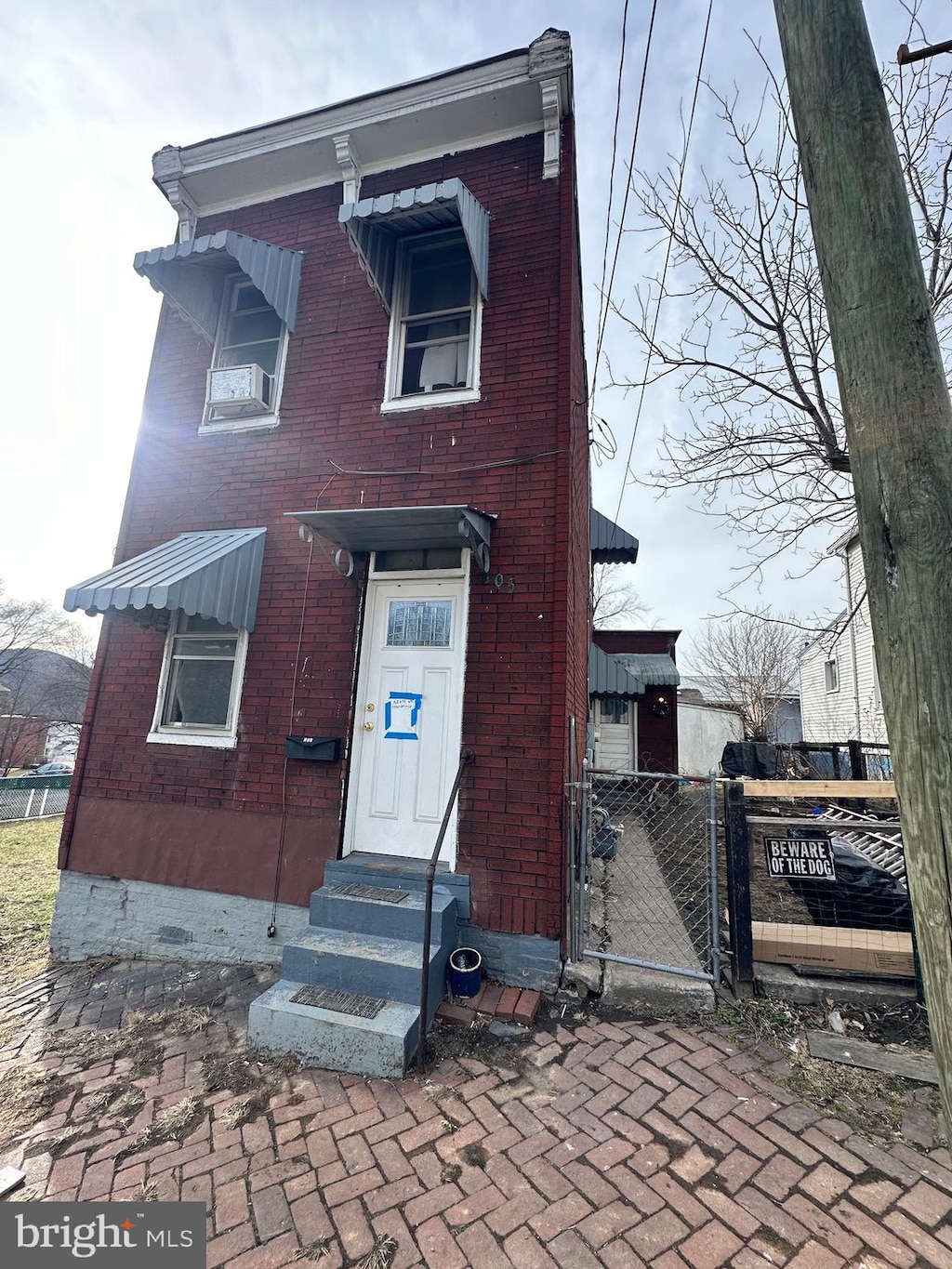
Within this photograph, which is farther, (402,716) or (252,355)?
(252,355)

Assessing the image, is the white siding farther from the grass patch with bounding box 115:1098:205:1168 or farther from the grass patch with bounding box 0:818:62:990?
the grass patch with bounding box 115:1098:205:1168

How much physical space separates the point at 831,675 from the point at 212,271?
19.1 m

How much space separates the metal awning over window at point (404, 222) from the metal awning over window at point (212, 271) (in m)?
0.87

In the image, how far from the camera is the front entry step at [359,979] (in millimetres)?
3004

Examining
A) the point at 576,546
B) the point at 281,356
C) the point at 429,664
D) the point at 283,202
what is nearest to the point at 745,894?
the point at 429,664

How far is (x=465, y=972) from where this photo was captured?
356cm

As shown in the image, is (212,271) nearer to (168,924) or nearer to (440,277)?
(440,277)

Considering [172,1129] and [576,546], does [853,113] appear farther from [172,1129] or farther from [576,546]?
[172,1129]

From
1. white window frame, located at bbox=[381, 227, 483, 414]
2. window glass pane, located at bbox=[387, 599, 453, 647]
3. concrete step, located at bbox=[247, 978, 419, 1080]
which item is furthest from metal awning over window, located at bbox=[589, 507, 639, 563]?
concrete step, located at bbox=[247, 978, 419, 1080]

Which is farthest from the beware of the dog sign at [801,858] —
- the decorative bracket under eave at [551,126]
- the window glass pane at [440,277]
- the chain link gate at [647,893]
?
the decorative bracket under eave at [551,126]

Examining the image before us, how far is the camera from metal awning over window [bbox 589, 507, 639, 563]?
364 inches

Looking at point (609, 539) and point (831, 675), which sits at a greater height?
point (609, 539)

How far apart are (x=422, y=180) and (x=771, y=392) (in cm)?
505

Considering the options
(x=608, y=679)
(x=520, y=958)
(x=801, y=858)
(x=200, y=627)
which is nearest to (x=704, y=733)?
(x=608, y=679)
